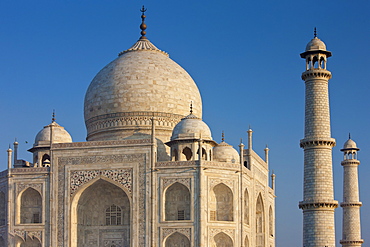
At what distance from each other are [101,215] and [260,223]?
735 centimetres

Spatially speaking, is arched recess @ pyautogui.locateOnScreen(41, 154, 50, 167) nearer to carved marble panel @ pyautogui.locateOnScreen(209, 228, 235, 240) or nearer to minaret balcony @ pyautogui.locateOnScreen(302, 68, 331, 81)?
carved marble panel @ pyautogui.locateOnScreen(209, 228, 235, 240)

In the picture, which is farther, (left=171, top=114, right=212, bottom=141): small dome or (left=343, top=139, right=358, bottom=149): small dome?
(left=343, top=139, right=358, bottom=149): small dome

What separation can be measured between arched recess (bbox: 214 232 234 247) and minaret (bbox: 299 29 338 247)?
3848mm

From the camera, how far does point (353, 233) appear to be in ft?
138

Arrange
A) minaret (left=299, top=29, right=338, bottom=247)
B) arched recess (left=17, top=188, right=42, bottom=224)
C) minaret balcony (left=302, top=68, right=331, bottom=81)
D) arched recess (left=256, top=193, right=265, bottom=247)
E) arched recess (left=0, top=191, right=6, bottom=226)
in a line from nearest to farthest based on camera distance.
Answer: minaret (left=299, top=29, right=338, bottom=247)
minaret balcony (left=302, top=68, right=331, bottom=81)
arched recess (left=17, top=188, right=42, bottom=224)
arched recess (left=0, top=191, right=6, bottom=226)
arched recess (left=256, top=193, right=265, bottom=247)

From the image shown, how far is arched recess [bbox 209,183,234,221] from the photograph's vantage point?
31.7 metres

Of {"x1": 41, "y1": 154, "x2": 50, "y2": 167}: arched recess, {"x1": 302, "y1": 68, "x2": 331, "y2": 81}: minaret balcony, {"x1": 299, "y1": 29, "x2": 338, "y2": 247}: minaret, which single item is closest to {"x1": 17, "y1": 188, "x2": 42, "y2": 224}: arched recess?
{"x1": 41, "y1": 154, "x2": 50, "y2": 167}: arched recess

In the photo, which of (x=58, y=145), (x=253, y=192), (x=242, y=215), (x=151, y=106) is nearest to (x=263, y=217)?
(x=253, y=192)

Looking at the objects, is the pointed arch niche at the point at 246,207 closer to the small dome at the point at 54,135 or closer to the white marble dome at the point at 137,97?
the white marble dome at the point at 137,97

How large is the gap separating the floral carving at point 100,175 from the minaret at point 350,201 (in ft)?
50.4

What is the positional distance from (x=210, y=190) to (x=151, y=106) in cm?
553

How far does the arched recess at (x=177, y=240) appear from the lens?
3083 cm

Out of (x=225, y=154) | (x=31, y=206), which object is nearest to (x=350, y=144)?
(x=225, y=154)

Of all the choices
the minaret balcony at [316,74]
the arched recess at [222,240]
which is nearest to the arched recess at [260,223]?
the arched recess at [222,240]
